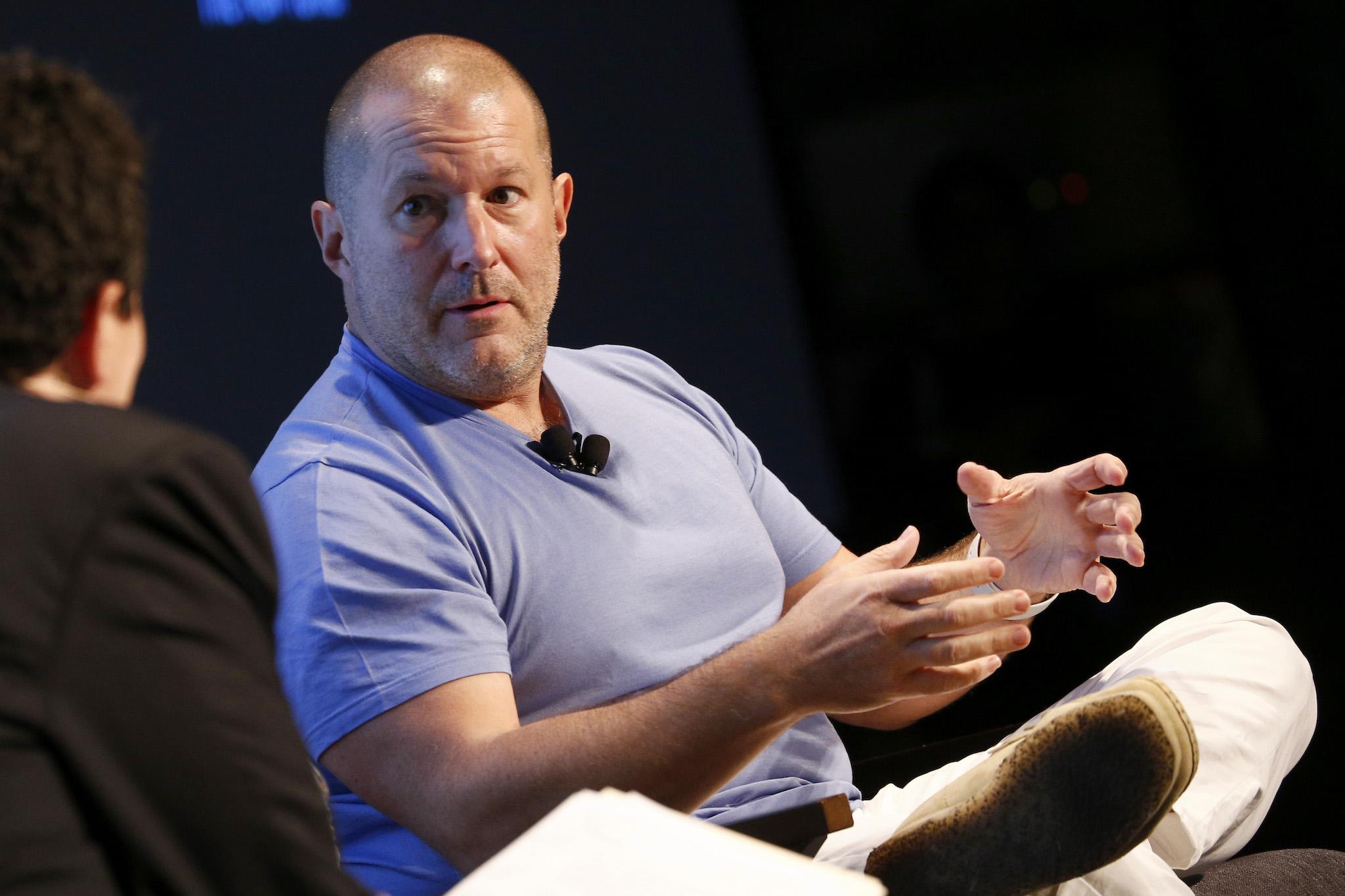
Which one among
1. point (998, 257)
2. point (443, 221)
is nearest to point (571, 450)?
point (443, 221)

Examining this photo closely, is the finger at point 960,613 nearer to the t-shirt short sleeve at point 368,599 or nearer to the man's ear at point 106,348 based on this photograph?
the t-shirt short sleeve at point 368,599

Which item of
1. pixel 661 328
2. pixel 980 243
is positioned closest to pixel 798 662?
pixel 661 328

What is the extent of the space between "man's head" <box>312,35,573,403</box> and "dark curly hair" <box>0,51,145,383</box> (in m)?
0.79

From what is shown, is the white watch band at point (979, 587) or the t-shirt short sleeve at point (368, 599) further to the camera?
the white watch band at point (979, 587)

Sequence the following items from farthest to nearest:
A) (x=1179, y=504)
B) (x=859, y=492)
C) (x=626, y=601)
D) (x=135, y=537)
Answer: (x=1179, y=504), (x=859, y=492), (x=626, y=601), (x=135, y=537)

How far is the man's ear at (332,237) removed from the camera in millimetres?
1602

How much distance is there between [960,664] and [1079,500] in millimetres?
455

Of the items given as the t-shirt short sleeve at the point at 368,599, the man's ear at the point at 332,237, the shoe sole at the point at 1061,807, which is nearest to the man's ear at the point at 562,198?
the man's ear at the point at 332,237

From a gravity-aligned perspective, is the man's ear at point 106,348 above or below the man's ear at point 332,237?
below

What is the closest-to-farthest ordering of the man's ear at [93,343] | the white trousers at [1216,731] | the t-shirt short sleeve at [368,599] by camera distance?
the man's ear at [93,343]
the t-shirt short sleeve at [368,599]
the white trousers at [1216,731]

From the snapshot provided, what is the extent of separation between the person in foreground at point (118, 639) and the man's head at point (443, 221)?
0.82 meters

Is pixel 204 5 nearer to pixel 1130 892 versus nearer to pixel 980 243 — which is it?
pixel 980 243

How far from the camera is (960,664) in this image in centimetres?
113

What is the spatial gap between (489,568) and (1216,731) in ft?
2.70
